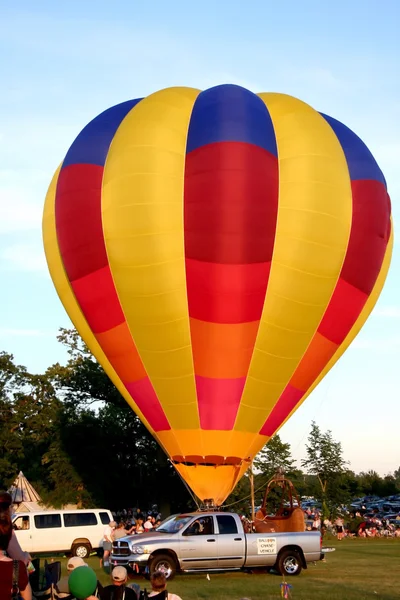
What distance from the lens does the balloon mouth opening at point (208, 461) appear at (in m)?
22.1

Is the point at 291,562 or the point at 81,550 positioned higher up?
the point at 81,550

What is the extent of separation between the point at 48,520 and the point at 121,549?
8.95 metres

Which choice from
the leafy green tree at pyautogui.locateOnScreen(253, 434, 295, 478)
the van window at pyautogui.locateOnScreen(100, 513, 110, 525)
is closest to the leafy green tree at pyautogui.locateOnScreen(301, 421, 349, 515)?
the leafy green tree at pyautogui.locateOnScreen(253, 434, 295, 478)

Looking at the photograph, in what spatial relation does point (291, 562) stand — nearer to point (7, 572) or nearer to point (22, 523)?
point (22, 523)

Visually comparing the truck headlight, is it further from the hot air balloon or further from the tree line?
the tree line

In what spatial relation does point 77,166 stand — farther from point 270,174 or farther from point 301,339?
point 301,339

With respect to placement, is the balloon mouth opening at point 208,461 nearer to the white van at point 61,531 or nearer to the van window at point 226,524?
the van window at point 226,524

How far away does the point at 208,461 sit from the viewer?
22078mm

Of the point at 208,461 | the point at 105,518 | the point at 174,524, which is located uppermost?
the point at 208,461

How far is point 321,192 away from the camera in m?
21.5

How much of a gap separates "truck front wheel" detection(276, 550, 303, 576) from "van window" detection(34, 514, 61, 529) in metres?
9.92

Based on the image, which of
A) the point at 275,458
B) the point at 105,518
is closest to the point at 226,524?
the point at 105,518

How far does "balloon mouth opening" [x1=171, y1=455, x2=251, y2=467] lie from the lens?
22.1m

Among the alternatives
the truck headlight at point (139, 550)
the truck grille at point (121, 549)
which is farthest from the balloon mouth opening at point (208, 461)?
the truck headlight at point (139, 550)
